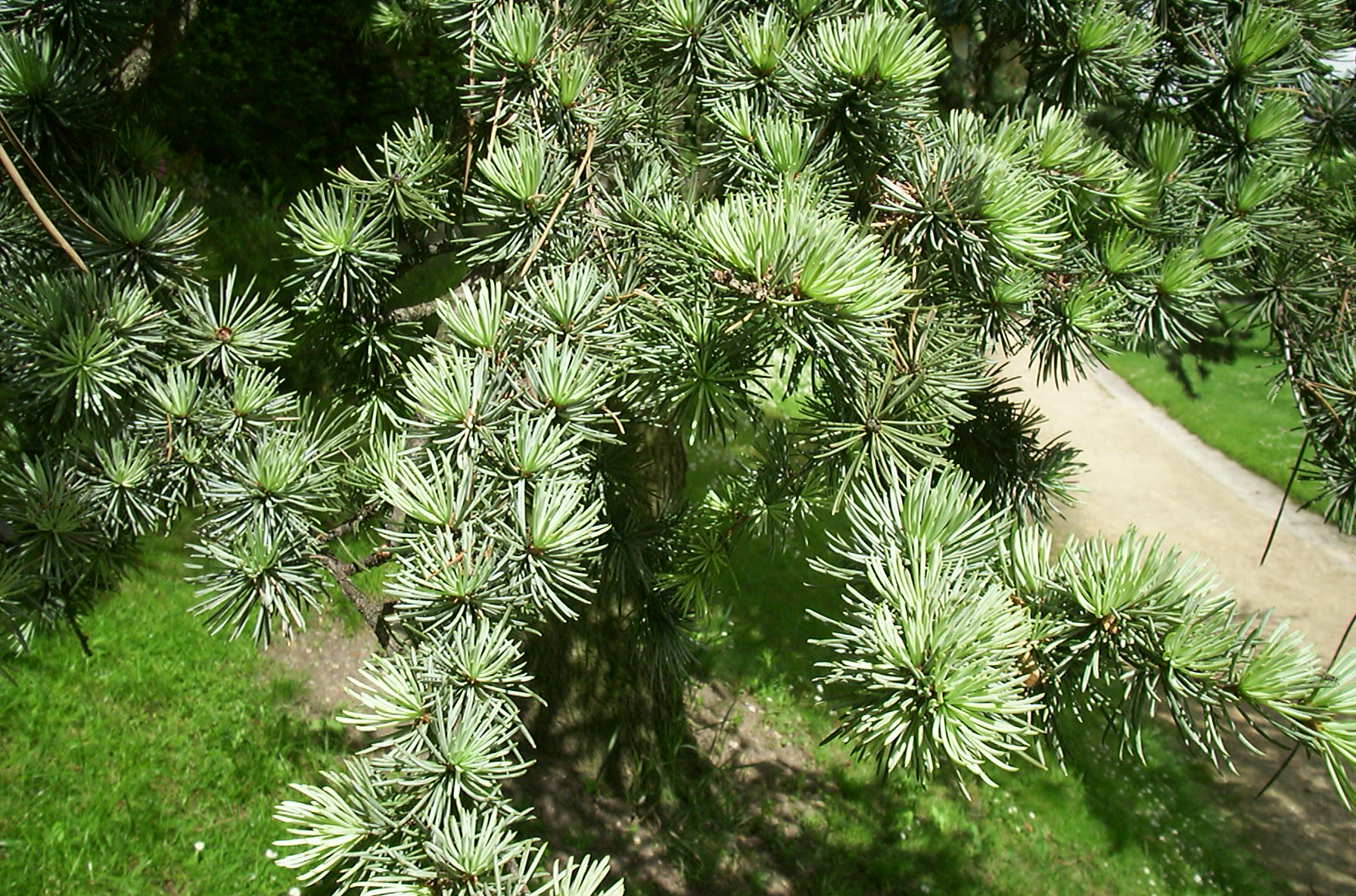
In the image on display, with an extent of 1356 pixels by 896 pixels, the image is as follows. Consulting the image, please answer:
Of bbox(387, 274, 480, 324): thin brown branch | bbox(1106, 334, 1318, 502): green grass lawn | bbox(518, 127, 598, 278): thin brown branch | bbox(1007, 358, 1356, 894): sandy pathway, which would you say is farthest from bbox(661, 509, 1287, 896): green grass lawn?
bbox(1106, 334, 1318, 502): green grass lawn

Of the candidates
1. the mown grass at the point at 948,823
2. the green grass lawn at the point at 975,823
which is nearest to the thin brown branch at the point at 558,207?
the green grass lawn at the point at 975,823

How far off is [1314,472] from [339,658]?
11.4ft

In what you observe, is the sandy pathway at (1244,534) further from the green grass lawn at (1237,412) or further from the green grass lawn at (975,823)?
the green grass lawn at (975,823)

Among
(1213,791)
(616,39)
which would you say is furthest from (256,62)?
(1213,791)

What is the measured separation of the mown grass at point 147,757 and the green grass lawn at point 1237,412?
26.2ft

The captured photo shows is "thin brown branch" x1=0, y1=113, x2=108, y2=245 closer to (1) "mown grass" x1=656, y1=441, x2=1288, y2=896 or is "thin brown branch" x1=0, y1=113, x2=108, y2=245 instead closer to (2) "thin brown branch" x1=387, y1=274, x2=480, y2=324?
(2) "thin brown branch" x1=387, y1=274, x2=480, y2=324

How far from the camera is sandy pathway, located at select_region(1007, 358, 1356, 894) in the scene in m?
4.52

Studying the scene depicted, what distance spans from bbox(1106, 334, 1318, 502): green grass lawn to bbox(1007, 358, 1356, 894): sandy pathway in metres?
0.16

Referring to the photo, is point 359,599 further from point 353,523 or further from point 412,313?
point 412,313

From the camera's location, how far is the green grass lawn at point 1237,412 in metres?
8.84

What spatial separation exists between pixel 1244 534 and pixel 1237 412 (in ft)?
10.4


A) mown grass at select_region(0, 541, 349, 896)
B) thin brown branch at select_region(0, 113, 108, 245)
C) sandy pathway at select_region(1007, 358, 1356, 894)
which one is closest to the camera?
thin brown branch at select_region(0, 113, 108, 245)

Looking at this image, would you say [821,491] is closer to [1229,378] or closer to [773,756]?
[773,756]

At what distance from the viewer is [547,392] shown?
3.03 feet
